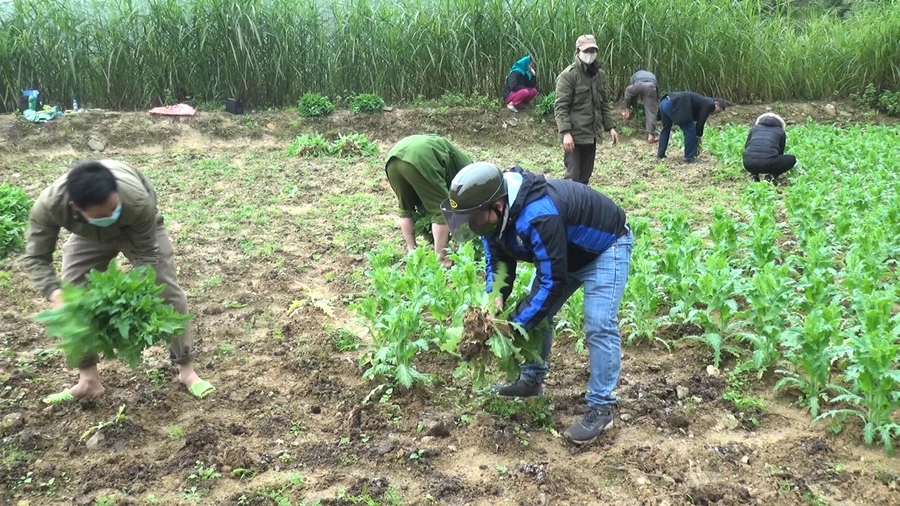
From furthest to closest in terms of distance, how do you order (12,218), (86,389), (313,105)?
(313,105), (12,218), (86,389)

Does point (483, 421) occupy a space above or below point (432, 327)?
below

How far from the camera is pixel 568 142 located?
301 inches

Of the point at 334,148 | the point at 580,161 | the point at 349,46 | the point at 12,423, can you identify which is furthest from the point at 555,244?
the point at 349,46

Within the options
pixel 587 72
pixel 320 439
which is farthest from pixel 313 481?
pixel 587 72

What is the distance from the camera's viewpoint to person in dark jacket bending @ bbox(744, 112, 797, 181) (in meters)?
8.93

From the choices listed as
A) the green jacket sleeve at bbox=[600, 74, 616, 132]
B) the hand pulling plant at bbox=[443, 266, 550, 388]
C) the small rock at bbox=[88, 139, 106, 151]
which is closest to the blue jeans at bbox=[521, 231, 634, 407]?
the hand pulling plant at bbox=[443, 266, 550, 388]

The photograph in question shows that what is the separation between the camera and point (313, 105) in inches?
513

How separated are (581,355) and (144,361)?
2878 millimetres

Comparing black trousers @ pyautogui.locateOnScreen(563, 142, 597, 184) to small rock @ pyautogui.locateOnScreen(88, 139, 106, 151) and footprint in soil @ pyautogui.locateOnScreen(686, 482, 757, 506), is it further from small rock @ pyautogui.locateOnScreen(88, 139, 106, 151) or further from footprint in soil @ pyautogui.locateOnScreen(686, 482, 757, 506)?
small rock @ pyautogui.locateOnScreen(88, 139, 106, 151)

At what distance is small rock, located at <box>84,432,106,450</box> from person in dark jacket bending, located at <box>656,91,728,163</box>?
9.13 m

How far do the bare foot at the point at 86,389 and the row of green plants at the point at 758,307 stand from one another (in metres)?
1.57

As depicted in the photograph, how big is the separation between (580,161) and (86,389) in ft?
19.0

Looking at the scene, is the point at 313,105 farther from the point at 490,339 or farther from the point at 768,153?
the point at 490,339

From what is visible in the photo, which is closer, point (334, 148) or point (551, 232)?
point (551, 232)
